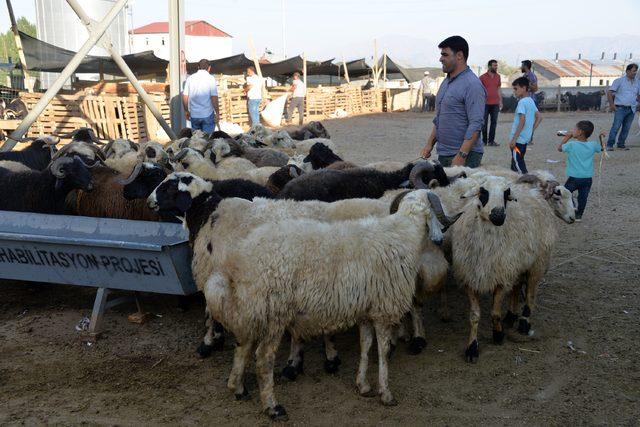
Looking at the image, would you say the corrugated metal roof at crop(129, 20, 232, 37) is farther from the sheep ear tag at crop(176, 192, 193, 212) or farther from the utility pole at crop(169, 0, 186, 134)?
the sheep ear tag at crop(176, 192, 193, 212)

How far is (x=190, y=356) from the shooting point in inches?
192

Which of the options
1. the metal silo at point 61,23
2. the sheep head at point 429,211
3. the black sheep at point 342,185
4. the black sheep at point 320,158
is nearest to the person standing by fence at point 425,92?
the metal silo at point 61,23

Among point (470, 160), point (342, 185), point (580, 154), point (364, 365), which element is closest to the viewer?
point (364, 365)

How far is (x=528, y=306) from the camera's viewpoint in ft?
17.2

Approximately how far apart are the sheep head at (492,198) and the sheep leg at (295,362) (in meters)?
1.82

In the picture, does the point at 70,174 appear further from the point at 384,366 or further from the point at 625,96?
the point at 625,96

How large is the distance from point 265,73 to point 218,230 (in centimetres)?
2680

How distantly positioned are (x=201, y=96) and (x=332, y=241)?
7.86 meters

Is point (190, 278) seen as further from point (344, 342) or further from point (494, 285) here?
point (494, 285)

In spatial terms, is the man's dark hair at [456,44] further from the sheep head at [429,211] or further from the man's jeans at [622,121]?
the man's jeans at [622,121]

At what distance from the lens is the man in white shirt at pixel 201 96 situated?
36.4 feet

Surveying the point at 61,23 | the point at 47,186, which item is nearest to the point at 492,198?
the point at 47,186

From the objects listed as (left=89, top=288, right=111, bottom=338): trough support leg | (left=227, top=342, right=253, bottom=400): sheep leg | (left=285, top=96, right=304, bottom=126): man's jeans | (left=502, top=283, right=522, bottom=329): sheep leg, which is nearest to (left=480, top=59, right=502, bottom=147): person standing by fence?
(left=502, top=283, right=522, bottom=329): sheep leg

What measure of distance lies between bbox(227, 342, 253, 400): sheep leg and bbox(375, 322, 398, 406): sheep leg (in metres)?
0.91
